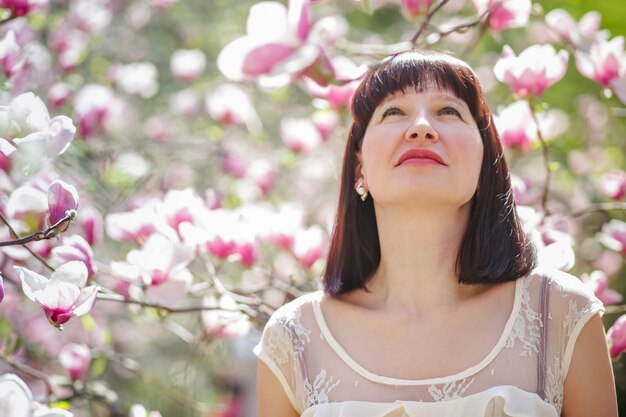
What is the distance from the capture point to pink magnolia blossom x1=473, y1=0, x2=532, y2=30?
1.93 m

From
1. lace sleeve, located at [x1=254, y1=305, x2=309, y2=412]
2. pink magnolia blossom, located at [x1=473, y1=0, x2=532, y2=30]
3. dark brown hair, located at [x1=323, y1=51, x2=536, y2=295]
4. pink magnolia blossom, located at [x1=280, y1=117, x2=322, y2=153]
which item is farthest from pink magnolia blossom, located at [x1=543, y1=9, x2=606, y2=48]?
lace sleeve, located at [x1=254, y1=305, x2=309, y2=412]

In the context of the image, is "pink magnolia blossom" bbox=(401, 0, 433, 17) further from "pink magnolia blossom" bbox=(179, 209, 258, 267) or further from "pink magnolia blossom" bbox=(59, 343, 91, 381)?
"pink magnolia blossom" bbox=(59, 343, 91, 381)

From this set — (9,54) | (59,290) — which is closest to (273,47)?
(59,290)

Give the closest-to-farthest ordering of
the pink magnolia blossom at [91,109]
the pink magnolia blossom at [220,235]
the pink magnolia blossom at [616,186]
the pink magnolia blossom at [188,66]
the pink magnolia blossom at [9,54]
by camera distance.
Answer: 1. the pink magnolia blossom at [9,54]
2. the pink magnolia blossom at [220,235]
3. the pink magnolia blossom at [616,186]
4. the pink magnolia blossom at [91,109]
5. the pink magnolia blossom at [188,66]

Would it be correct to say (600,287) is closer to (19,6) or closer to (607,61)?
(607,61)

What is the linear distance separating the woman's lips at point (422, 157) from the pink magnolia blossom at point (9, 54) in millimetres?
855

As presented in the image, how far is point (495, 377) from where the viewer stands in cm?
148

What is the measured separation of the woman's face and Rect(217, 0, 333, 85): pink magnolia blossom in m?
0.27

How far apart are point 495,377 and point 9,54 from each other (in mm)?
1144

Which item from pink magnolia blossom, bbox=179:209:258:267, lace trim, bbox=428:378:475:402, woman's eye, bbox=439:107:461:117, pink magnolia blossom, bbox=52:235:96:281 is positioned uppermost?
woman's eye, bbox=439:107:461:117

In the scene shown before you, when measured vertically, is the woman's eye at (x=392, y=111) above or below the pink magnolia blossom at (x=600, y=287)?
above

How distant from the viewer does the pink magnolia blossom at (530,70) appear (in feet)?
5.89

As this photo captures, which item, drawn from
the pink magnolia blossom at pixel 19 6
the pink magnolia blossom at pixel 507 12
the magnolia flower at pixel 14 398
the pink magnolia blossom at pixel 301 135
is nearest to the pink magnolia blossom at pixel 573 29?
the pink magnolia blossom at pixel 507 12

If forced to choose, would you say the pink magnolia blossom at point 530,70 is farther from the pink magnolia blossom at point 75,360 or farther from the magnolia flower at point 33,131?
the pink magnolia blossom at point 75,360
